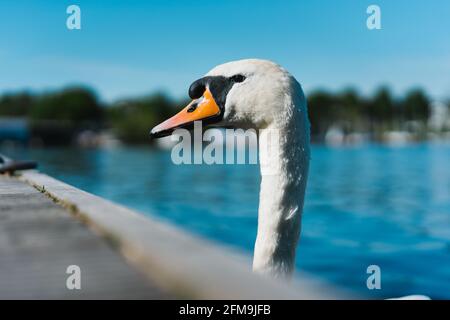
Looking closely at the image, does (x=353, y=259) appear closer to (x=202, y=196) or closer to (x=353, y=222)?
(x=353, y=222)

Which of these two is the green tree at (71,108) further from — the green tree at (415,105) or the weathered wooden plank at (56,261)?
the weathered wooden plank at (56,261)

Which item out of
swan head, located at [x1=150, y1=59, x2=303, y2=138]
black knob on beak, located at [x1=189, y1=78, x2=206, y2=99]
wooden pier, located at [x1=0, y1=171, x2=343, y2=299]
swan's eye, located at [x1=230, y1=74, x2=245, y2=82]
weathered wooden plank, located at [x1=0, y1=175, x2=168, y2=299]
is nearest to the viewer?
wooden pier, located at [x1=0, y1=171, x2=343, y2=299]

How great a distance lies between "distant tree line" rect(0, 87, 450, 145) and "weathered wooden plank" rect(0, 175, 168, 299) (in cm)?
5916

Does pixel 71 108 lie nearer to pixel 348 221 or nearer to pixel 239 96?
pixel 348 221

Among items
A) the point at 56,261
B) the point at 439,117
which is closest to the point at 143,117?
the point at 56,261

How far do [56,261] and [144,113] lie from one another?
85956mm

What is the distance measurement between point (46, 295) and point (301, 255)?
11.6 m

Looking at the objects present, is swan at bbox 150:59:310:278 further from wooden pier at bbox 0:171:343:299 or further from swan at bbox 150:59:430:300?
wooden pier at bbox 0:171:343:299

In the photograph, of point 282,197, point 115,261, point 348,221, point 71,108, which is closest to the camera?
point 115,261

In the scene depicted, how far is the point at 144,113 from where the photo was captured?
87.2 m

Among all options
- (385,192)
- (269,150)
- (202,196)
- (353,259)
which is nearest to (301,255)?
(353,259)

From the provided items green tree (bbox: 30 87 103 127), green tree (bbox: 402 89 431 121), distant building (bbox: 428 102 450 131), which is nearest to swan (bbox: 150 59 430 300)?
green tree (bbox: 30 87 103 127)

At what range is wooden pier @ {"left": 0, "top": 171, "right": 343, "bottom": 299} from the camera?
→ 187 cm

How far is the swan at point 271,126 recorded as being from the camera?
3.92 m
